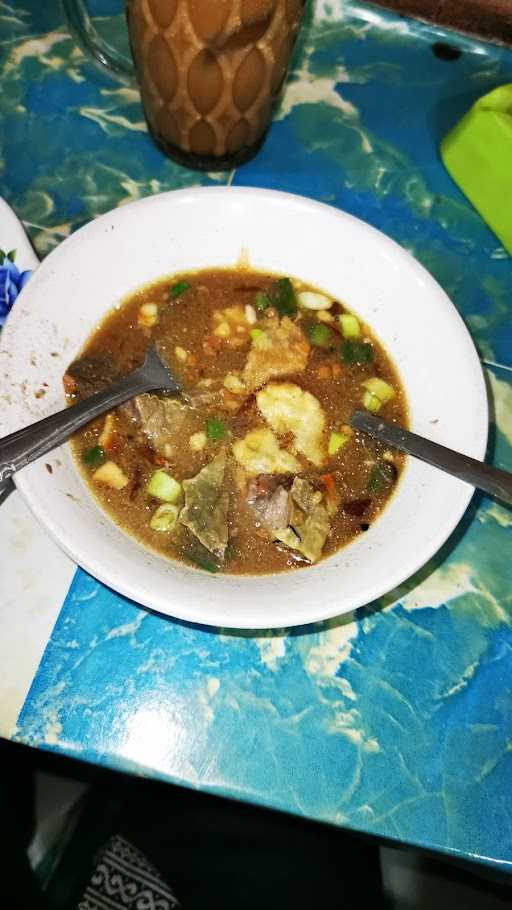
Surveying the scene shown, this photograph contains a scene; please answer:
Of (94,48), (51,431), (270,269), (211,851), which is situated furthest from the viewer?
(94,48)

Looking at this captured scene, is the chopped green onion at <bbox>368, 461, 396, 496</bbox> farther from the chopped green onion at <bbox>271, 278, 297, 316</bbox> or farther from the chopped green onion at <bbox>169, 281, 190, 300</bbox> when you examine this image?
the chopped green onion at <bbox>169, 281, 190, 300</bbox>

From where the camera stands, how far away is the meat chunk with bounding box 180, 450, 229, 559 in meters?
1.67

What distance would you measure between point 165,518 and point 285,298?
0.76 m

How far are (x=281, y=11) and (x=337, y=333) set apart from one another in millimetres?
845

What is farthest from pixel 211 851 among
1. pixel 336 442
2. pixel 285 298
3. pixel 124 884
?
pixel 285 298

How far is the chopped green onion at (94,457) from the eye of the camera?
5.79 ft

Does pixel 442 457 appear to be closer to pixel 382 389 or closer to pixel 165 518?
pixel 382 389

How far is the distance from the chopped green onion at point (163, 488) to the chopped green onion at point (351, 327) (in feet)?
2.19

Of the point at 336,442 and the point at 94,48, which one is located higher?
the point at 94,48

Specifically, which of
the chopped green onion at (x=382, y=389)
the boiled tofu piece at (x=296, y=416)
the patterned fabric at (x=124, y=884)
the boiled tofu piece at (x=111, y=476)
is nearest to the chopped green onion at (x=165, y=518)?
the boiled tofu piece at (x=111, y=476)

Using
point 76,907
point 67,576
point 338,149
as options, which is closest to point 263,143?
point 338,149

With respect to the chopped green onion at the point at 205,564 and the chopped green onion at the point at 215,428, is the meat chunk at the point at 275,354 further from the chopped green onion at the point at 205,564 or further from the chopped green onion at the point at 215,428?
the chopped green onion at the point at 205,564

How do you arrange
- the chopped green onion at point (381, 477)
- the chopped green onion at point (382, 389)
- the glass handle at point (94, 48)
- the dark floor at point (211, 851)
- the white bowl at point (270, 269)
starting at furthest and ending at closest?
the glass handle at point (94, 48)
the dark floor at point (211, 851)
the chopped green onion at point (382, 389)
the chopped green onion at point (381, 477)
the white bowl at point (270, 269)

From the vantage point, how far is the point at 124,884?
2.17 metres
